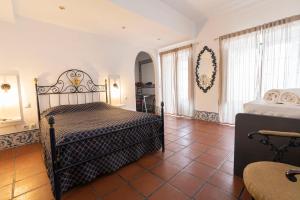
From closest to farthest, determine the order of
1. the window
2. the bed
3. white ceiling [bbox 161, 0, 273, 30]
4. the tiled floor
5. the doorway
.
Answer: the bed → the tiled floor → the window → white ceiling [bbox 161, 0, 273, 30] → the doorway

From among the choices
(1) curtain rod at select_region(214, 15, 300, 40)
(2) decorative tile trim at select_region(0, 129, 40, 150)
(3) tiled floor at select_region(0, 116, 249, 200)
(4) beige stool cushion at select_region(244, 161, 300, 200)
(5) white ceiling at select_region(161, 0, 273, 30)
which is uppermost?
(5) white ceiling at select_region(161, 0, 273, 30)

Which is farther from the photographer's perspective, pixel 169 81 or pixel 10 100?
pixel 169 81

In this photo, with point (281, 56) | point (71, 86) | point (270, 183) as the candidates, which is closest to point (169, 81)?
point (281, 56)

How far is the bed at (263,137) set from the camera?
1.38m

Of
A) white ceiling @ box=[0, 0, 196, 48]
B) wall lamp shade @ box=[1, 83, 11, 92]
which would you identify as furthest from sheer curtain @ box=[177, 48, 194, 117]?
wall lamp shade @ box=[1, 83, 11, 92]

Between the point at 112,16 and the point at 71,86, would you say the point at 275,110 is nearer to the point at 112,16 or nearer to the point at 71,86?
the point at 112,16

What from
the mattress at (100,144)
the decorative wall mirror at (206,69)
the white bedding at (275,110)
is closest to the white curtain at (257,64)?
the decorative wall mirror at (206,69)

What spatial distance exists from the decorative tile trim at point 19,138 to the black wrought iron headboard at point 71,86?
46 cm

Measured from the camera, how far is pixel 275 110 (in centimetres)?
152

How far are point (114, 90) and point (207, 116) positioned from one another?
290 centimetres

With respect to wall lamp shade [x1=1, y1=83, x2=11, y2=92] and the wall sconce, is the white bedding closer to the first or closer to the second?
the wall sconce

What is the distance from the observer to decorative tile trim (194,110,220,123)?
13.5ft

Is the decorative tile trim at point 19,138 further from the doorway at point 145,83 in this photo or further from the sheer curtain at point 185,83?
the sheer curtain at point 185,83

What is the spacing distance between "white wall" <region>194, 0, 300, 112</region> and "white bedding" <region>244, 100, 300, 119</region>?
2.46 metres
